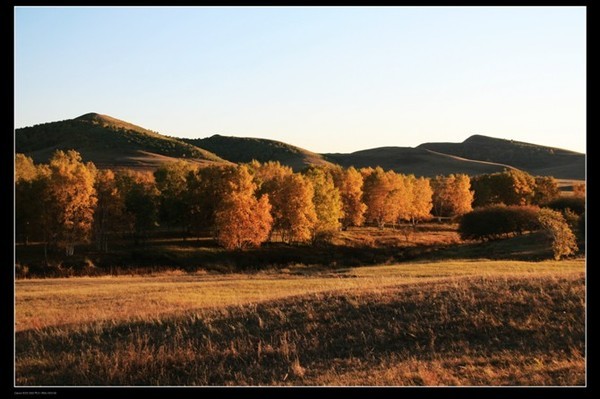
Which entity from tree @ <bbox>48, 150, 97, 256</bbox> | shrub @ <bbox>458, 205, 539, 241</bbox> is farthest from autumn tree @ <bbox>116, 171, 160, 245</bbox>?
shrub @ <bbox>458, 205, 539, 241</bbox>

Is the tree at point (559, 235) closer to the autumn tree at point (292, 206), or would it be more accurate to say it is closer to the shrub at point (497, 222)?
the shrub at point (497, 222)

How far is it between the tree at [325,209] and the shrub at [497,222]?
19.7 metres

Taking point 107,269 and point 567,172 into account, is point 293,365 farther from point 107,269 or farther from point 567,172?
point 567,172

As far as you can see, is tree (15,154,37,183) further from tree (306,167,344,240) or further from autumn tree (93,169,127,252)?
tree (306,167,344,240)

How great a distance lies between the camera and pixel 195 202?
70000 mm

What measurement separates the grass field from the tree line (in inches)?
1589

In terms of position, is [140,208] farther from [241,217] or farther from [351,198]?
[351,198]

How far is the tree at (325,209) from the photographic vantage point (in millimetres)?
68500

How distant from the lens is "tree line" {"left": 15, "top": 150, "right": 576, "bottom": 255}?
5250cm

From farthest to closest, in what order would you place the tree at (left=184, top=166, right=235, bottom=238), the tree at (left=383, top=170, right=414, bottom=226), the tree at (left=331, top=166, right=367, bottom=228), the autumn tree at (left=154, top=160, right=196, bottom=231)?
the tree at (left=383, top=170, right=414, bottom=226), the tree at (left=331, top=166, right=367, bottom=228), the autumn tree at (left=154, top=160, right=196, bottom=231), the tree at (left=184, top=166, right=235, bottom=238)
